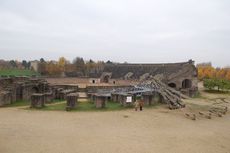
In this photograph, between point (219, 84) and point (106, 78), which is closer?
point (219, 84)

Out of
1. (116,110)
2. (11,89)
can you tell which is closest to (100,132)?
(116,110)

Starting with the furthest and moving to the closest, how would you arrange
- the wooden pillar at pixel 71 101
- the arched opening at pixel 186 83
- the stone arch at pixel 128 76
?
the stone arch at pixel 128 76, the arched opening at pixel 186 83, the wooden pillar at pixel 71 101

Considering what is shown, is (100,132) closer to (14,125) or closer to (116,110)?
(14,125)

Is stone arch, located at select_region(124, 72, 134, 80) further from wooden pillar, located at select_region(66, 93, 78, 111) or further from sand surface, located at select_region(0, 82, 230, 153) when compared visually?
sand surface, located at select_region(0, 82, 230, 153)

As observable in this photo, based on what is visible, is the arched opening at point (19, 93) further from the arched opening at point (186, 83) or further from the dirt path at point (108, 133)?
the arched opening at point (186, 83)

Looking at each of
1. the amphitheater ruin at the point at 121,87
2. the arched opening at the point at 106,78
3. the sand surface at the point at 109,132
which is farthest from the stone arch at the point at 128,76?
the sand surface at the point at 109,132

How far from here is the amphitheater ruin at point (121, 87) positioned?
71.6ft

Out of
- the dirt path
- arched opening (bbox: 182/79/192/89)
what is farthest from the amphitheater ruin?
the dirt path

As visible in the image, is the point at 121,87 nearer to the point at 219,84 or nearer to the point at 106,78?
the point at 219,84

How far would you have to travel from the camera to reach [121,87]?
1321 inches

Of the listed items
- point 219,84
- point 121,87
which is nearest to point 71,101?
point 121,87

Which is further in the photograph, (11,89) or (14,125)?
(11,89)

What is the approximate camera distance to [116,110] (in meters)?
20.4

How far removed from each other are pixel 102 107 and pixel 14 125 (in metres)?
7.92
